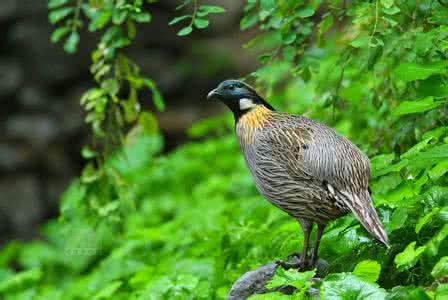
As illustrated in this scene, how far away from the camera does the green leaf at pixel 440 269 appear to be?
155 inches

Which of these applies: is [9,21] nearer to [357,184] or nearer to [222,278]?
[222,278]

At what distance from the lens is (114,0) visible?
6.20 meters

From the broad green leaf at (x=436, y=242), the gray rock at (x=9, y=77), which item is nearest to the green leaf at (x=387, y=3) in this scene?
the broad green leaf at (x=436, y=242)

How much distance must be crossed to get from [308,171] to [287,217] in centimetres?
211

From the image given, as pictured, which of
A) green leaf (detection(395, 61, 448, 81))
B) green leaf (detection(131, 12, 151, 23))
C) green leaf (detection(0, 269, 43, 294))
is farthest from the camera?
green leaf (detection(0, 269, 43, 294))

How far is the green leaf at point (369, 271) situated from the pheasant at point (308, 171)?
175mm

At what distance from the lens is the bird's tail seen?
4465 millimetres

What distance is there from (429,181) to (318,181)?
0.68 meters

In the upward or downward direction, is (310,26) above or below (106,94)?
above

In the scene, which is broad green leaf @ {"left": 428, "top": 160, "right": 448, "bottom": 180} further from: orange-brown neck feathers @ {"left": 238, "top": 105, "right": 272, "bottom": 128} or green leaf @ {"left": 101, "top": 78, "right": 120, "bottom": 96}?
green leaf @ {"left": 101, "top": 78, "right": 120, "bottom": 96}

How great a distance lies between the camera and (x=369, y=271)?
4.28 m

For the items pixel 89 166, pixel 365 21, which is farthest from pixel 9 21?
pixel 365 21

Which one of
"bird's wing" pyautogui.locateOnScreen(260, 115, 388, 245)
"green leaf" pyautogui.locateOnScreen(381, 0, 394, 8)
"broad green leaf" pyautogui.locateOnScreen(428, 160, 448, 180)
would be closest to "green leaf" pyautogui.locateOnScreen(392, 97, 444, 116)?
"broad green leaf" pyautogui.locateOnScreen(428, 160, 448, 180)

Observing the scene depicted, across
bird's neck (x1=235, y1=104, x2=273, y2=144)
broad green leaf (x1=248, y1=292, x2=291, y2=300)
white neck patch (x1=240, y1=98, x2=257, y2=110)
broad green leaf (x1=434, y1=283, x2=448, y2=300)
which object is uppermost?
white neck patch (x1=240, y1=98, x2=257, y2=110)
